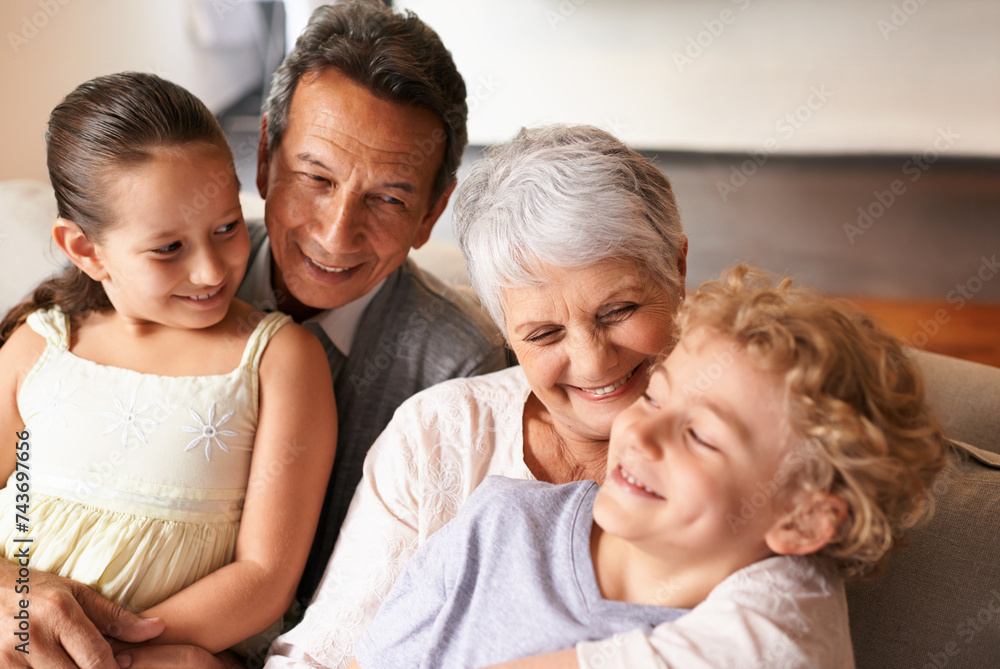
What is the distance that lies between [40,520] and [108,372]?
29 cm

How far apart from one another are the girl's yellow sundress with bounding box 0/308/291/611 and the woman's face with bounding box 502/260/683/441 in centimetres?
57

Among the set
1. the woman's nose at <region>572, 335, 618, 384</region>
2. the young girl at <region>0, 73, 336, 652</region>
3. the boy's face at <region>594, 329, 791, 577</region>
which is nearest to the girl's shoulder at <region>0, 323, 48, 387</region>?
the young girl at <region>0, 73, 336, 652</region>

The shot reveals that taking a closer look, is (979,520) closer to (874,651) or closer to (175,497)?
(874,651)

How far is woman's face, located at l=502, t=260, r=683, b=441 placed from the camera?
136 cm

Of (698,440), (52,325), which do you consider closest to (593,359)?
(698,440)

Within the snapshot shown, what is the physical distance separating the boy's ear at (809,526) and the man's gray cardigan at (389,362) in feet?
3.22

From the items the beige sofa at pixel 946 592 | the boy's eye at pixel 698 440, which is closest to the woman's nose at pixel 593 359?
the boy's eye at pixel 698 440

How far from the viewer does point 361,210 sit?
1.75 meters

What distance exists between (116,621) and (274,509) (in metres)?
0.31

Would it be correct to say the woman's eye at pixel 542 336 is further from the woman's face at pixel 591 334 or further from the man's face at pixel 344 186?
the man's face at pixel 344 186

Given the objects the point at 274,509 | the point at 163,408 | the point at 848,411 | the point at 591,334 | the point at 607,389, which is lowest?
the point at 274,509

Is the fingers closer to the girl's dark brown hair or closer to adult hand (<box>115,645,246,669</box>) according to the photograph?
adult hand (<box>115,645,246,669</box>)

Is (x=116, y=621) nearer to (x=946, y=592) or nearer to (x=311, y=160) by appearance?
(x=311, y=160)

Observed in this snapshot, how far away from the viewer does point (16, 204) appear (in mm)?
2207
